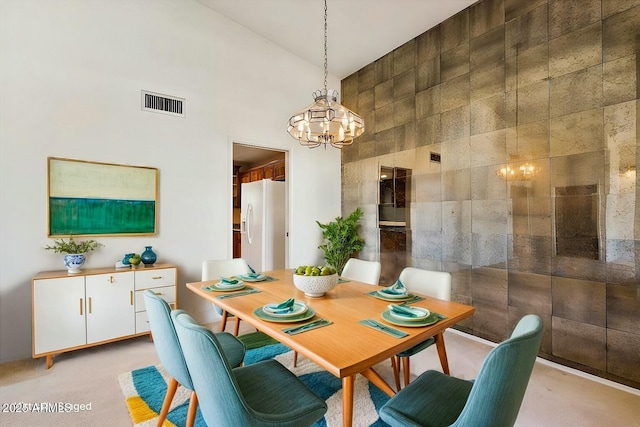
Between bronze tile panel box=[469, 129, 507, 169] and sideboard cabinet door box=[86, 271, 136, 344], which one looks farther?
bronze tile panel box=[469, 129, 507, 169]

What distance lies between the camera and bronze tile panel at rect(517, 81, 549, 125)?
2588mm

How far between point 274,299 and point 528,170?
245cm

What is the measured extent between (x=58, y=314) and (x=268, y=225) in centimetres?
270

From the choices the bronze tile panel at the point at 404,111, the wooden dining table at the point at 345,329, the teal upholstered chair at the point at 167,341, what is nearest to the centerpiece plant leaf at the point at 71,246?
the wooden dining table at the point at 345,329

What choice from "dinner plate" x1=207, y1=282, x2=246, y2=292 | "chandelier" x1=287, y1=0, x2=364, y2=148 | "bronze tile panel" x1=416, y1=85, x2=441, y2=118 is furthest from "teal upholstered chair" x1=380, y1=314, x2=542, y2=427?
"bronze tile panel" x1=416, y1=85, x2=441, y2=118

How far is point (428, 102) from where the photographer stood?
356 centimetres

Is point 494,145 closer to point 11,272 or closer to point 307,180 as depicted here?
point 307,180

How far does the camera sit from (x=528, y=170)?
2.69 metres

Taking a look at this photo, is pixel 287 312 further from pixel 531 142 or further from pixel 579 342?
pixel 531 142

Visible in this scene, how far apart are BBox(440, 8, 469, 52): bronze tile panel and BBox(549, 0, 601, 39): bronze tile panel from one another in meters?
0.77

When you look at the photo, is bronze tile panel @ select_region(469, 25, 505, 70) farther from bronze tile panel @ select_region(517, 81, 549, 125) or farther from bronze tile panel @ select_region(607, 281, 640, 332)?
bronze tile panel @ select_region(607, 281, 640, 332)

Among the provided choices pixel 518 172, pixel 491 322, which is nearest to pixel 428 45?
pixel 518 172

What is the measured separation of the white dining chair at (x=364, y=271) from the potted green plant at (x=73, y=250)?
237 centimetres

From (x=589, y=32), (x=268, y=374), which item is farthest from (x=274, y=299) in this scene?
(x=589, y=32)
